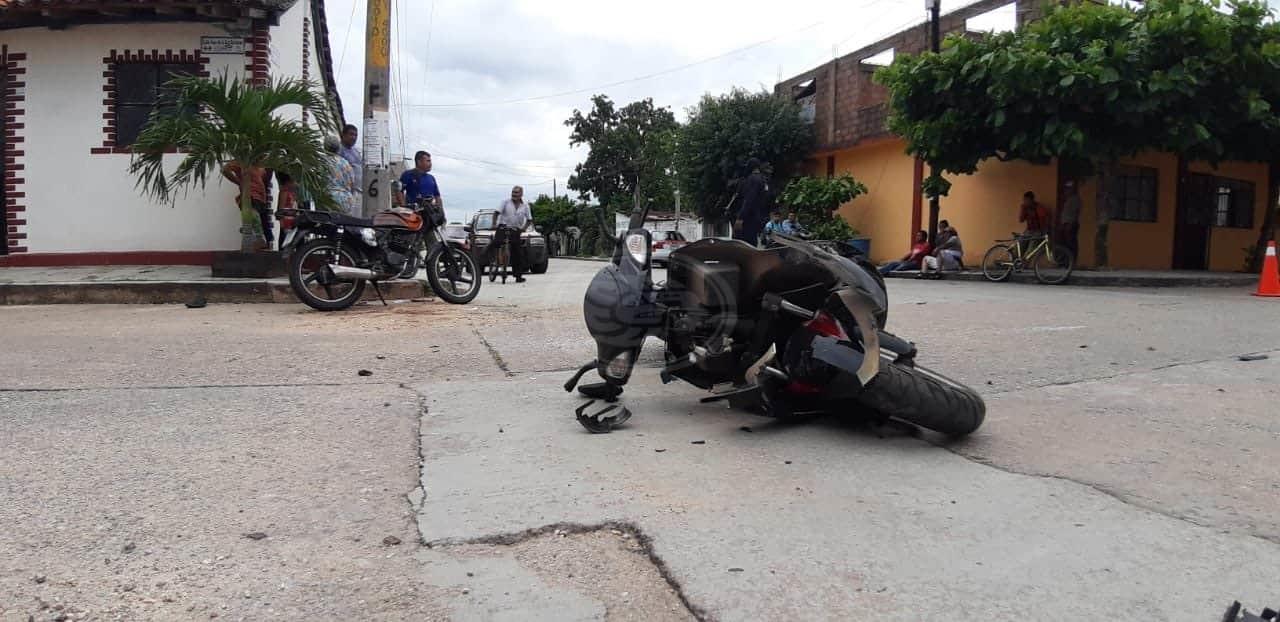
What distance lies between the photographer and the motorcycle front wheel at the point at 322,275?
307 inches

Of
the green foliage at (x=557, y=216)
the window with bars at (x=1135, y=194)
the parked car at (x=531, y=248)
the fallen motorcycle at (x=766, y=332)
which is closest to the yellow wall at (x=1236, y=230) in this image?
the window with bars at (x=1135, y=194)

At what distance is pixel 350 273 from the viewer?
7.92 m

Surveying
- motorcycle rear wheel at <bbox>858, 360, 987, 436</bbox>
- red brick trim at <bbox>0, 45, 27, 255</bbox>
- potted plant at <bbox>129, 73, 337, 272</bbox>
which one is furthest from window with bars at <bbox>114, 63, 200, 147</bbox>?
motorcycle rear wheel at <bbox>858, 360, 987, 436</bbox>

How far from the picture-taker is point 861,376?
10.6 feet

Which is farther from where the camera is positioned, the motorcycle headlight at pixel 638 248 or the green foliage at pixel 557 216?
the green foliage at pixel 557 216

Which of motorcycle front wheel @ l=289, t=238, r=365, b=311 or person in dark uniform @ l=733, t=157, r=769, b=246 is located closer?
motorcycle front wheel @ l=289, t=238, r=365, b=311

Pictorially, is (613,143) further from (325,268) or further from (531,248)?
(325,268)

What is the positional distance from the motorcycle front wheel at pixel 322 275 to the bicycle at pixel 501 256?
445 centimetres

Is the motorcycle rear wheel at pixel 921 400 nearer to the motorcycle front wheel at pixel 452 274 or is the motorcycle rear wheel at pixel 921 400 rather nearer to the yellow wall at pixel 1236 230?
the motorcycle front wheel at pixel 452 274

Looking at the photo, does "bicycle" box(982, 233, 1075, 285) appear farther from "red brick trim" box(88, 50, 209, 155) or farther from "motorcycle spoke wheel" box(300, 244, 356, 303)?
"red brick trim" box(88, 50, 209, 155)

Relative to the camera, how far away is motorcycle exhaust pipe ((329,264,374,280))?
310 inches

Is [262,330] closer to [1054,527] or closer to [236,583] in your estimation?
[236,583]

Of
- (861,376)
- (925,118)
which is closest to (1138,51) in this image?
(925,118)

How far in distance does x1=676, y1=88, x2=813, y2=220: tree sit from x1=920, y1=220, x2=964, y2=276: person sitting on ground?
7.76m
